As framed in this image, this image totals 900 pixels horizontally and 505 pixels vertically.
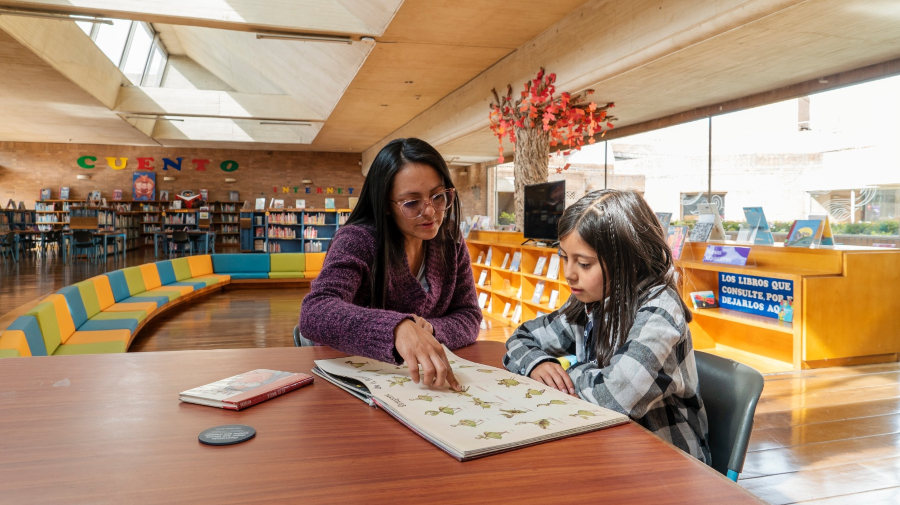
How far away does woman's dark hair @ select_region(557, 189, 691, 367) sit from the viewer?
119cm

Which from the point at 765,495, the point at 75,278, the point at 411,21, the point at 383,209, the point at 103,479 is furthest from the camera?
the point at 75,278

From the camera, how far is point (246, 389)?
37.0 inches

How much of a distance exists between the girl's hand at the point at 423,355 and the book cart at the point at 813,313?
134 inches

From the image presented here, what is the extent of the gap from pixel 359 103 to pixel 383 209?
8.52 m

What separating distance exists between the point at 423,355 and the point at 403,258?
1.89ft

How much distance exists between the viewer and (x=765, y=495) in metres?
2.10

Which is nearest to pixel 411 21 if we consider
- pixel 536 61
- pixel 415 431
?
pixel 536 61

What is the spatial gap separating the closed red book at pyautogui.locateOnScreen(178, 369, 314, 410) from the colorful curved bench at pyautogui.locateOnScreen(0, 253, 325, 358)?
6.94 ft

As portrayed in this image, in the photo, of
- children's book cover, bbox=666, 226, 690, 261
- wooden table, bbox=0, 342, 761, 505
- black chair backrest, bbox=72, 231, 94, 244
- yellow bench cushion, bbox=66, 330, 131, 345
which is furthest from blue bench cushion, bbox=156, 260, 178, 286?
wooden table, bbox=0, 342, 761, 505

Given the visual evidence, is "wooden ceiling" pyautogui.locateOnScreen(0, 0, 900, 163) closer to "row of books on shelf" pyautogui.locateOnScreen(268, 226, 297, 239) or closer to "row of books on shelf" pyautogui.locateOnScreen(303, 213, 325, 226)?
"row of books on shelf" pyautogui.locateOnScreen(303, 213, 325, 226)

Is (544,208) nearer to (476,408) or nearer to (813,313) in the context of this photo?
(813,313)

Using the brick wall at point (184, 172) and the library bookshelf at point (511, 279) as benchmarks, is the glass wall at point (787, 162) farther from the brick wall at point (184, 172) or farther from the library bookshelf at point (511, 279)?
the brick wall at point (184, 172)

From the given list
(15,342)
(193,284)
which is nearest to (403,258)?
(15,342)

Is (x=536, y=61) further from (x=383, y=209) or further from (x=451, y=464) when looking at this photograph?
(x=451, y=464)
